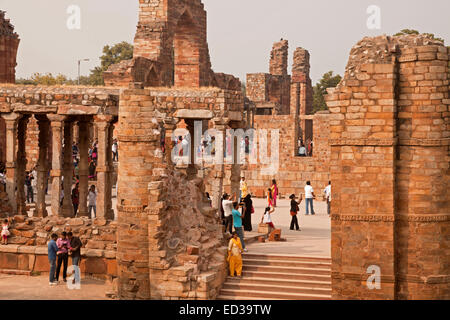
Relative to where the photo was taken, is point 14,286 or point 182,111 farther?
point 182,111

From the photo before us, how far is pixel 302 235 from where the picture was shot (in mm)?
22562

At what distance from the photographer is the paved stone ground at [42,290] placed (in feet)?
60.2

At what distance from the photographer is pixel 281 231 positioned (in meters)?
23.3

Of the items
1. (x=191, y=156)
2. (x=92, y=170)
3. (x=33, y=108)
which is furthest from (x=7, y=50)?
(x=191, y=156)

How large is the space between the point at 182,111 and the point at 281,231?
14.8ft

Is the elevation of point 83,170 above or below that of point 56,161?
below

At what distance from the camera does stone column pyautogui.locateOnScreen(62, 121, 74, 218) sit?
2431 cm

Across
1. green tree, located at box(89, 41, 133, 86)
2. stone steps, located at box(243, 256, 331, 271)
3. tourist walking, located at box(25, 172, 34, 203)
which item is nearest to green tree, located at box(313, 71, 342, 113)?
green tree, located at box(89, 41, 133, 86)

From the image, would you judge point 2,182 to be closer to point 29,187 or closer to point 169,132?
point 29,187

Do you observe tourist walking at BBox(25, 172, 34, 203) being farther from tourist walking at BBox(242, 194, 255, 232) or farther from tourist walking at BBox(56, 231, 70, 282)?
tourist walking at BBox(242, 194, 255, 232)

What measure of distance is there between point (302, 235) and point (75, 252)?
21.5 ft

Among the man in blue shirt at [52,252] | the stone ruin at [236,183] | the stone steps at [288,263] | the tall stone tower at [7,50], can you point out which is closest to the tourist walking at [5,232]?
the stone ruin at [236,183]
